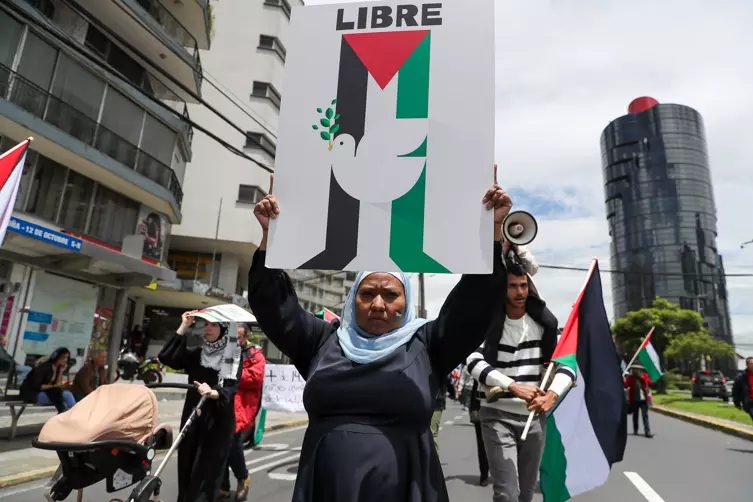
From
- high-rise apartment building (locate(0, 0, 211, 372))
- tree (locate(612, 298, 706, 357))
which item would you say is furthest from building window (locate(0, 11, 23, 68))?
tree (locate(612, 298, 706, 357))

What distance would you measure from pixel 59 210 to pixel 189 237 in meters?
15.6

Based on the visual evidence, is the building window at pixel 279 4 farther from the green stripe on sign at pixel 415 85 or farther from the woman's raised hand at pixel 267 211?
the woman's raised hand at pixel 267 211

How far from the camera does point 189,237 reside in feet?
98.2

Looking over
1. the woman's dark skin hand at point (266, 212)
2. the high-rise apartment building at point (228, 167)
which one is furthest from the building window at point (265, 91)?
the woman's dark skin hand at point (266, 212)

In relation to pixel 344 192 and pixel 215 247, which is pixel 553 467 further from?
pixel 215 247

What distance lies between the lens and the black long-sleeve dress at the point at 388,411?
67.4 inches

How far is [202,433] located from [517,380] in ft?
9.01

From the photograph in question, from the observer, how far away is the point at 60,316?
13383mm

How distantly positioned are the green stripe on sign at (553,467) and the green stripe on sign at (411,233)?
7.18 ft

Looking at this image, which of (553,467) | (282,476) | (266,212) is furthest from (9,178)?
(553,467)

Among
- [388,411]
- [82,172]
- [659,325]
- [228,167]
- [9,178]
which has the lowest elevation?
[388,411]

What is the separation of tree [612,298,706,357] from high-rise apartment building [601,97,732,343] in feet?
159

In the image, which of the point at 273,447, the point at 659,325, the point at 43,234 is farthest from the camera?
the point at 659,325

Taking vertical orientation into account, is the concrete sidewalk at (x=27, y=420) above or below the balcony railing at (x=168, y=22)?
below
